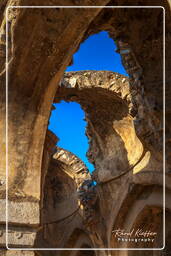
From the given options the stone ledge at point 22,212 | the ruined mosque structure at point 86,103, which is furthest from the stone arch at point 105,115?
the stone ledge at point 22,212

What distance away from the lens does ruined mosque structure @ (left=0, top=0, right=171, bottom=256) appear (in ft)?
16.3

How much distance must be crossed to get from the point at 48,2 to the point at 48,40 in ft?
1.49

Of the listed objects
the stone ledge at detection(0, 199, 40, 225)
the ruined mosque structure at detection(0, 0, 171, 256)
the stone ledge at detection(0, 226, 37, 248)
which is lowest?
the stone ledge at detection(0, 226, 37, 248)

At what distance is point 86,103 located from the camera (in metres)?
10.8

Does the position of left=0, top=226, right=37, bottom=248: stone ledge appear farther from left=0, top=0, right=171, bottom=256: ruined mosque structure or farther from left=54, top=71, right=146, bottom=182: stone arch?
left=54, top=71, right=146, bottom=182: stone arch

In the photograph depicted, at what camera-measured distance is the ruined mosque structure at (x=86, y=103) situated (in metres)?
4.96

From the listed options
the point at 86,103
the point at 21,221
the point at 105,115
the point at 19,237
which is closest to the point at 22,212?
the point at 21,221

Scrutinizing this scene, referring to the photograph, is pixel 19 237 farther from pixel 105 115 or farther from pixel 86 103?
pixel 105 115

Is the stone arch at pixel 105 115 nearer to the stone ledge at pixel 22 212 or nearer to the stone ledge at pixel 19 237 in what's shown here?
the stone ledge at pixel 22 212

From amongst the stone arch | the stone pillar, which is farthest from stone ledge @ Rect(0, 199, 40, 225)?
the stone arch

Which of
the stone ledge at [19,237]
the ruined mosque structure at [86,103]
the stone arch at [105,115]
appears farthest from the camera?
the stone arch at [105,115]

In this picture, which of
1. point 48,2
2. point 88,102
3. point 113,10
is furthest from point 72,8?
point 88,102

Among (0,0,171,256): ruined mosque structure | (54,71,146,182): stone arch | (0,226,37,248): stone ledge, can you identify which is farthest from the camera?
(54,71,146,182): stone arch

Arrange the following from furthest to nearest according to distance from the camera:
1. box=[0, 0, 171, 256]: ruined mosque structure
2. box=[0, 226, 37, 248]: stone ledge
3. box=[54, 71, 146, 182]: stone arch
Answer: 1. box=[54, 71, 146, 182]: stone arch
2. box=[0, 0, 171, 256]: ruined mosque structure
3. box=[0, 226, 37, 248]: stone ledge
